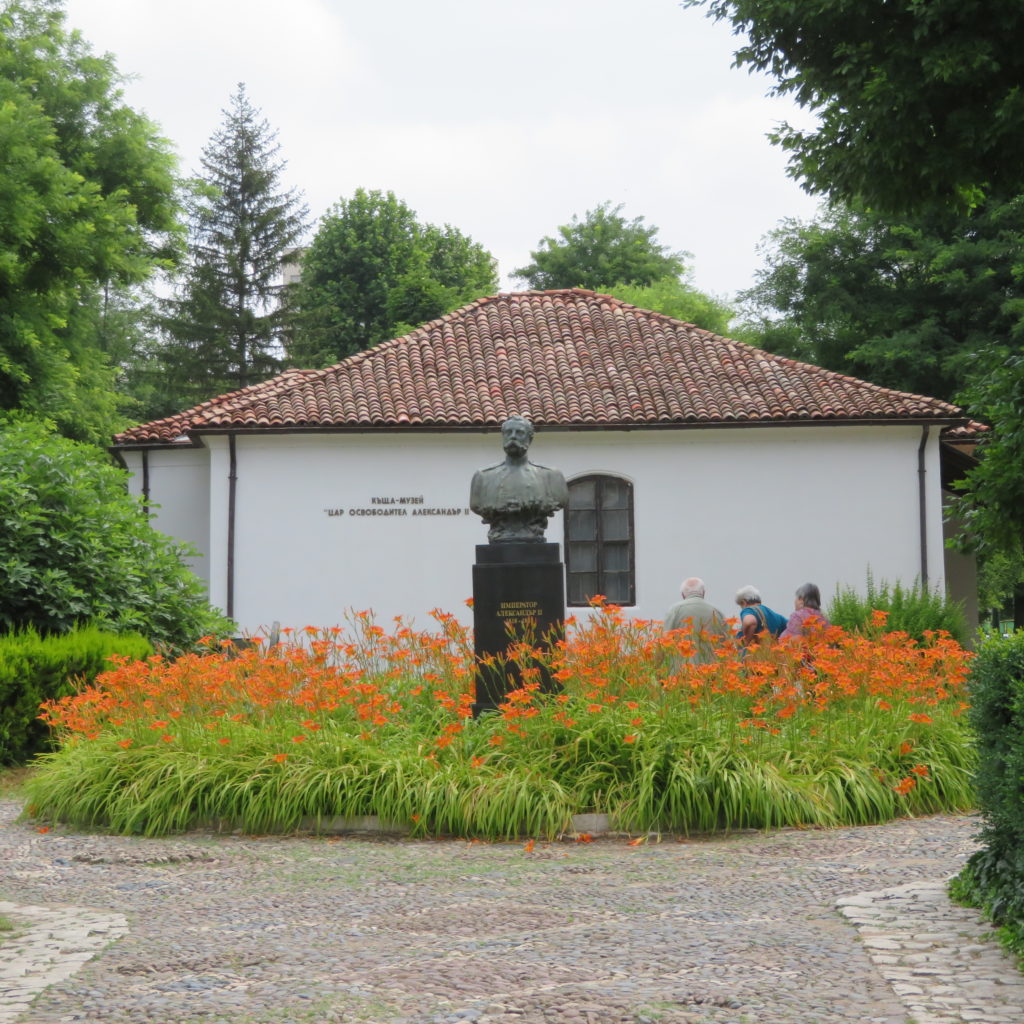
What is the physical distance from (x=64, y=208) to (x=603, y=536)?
35.5ft

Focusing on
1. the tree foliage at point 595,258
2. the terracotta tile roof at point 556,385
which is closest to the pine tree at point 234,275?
the tree foliage at point 595,258

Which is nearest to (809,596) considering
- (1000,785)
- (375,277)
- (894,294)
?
(1000,785)

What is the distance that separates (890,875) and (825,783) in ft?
5.77

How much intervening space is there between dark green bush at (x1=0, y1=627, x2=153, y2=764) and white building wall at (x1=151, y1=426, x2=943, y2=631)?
842 centimetres

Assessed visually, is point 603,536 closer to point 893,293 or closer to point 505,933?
point 893,293

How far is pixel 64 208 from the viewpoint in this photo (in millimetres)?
22250

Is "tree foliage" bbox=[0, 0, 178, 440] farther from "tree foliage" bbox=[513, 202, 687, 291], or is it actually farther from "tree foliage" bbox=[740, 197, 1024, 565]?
"tree foliage" bbox=[513, 202, 687, 291]

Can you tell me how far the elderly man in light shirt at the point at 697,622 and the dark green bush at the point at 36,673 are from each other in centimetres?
493

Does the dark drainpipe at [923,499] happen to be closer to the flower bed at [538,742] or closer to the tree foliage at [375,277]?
the flower bed at [538,742]

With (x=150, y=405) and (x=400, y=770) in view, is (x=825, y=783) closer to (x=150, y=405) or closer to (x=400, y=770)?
(x=400, y=770)

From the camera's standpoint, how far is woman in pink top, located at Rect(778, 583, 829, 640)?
10336 mm

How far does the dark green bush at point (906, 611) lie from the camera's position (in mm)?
18281

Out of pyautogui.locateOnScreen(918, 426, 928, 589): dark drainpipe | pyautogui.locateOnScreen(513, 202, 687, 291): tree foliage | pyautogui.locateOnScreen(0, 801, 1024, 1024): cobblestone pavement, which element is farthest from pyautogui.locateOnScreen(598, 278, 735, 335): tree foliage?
pyautogui.locateOnScreen(0, 801, 1024, 1024): cobblestone pavement

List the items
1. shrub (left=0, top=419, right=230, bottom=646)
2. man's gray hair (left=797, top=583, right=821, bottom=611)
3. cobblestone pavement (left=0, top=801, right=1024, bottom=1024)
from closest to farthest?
cobblestone pavement (left=0, top=801, right=1024, bottom=1024) < man's gray hair (left=797, top=583, right=821, bottom=611) < shrub (left=0, top=419, right=230, bottom=646)
